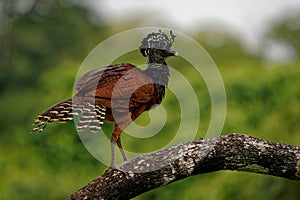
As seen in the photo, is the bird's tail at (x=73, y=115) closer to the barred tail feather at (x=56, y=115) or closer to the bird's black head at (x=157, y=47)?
the barred tail feather at (x=56, y=115)

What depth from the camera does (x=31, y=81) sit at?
41562 millimetres

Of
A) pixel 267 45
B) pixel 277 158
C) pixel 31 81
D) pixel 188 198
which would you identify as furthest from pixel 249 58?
pixel 277 158

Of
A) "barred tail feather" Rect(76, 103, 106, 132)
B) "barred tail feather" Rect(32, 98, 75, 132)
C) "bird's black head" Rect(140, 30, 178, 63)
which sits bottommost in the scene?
"barred tail feather" Rect(32, 98, 75, 132)

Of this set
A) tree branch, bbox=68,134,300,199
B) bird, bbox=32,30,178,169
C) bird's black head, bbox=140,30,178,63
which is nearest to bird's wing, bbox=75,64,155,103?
bird, bbox=32,30,178,169

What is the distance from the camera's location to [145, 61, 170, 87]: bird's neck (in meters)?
5.85

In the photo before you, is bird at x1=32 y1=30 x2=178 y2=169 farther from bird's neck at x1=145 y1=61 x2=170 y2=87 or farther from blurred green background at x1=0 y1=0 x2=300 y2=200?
blurred green background at x1=0 y1=0 x2=300 y2=200

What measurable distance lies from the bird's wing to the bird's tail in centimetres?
10

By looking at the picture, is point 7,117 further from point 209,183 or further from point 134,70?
point 134,70

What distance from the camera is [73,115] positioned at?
559 cm

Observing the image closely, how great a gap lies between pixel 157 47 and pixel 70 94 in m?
18.5

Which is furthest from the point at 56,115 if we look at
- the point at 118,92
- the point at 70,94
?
the point at 70,94

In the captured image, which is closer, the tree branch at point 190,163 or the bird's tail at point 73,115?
the bird's tail at point 73,115

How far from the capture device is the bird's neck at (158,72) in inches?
230

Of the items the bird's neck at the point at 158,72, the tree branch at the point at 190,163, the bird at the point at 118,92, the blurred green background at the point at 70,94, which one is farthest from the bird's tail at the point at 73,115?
the blurred green background at the point at 70,94
